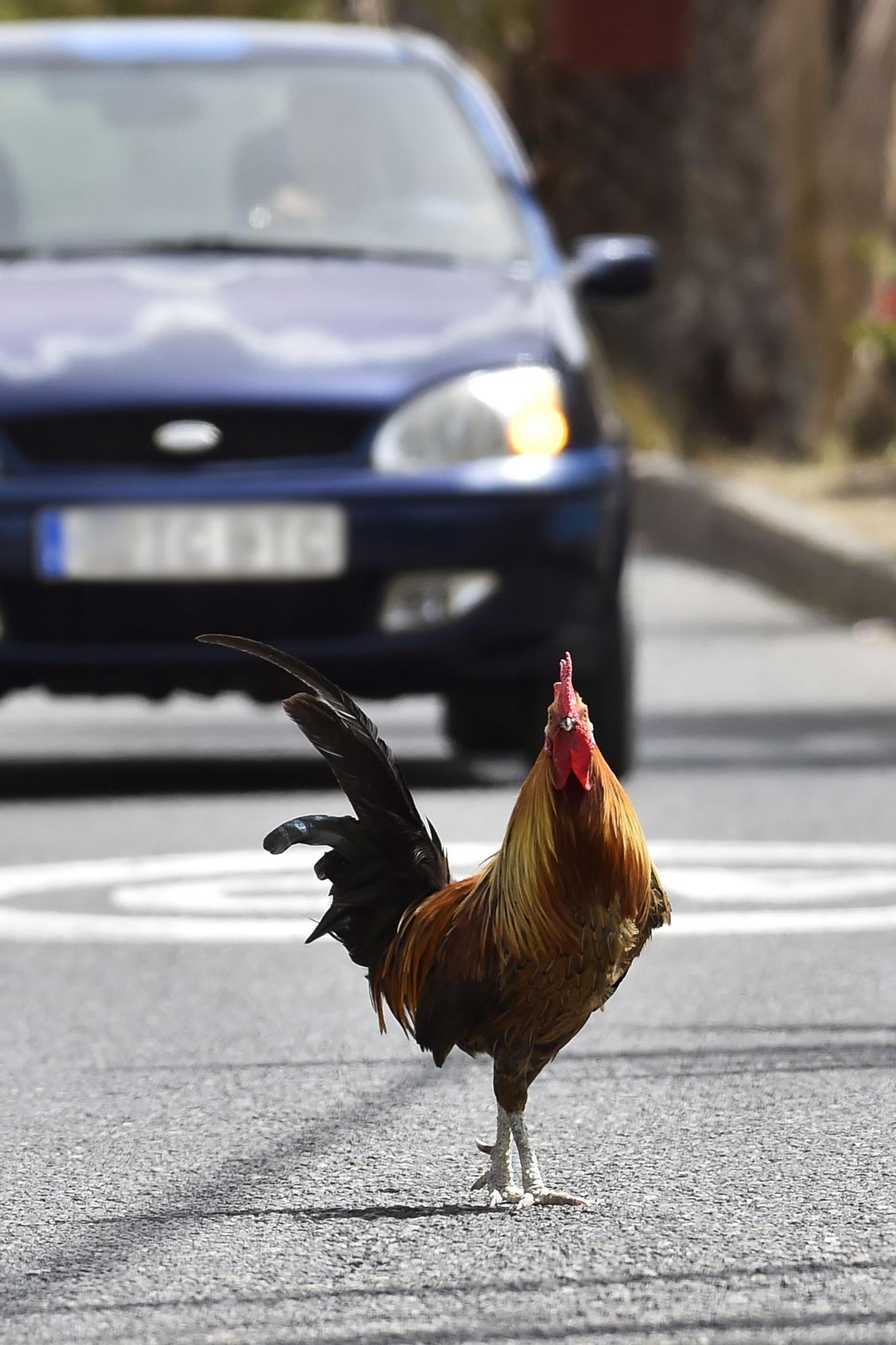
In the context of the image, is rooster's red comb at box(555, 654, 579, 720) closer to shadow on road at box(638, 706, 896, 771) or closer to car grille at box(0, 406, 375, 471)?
car grille at box(0, 406, 375, 471)

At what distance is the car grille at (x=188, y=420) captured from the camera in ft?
24.0

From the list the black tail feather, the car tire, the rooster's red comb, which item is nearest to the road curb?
the car tire

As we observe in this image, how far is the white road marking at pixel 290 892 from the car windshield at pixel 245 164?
73.1 inches

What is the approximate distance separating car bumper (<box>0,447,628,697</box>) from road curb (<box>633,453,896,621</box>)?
4691 mm

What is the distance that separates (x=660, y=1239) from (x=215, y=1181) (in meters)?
0.68

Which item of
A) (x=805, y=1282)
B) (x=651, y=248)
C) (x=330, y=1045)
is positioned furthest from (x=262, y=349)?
(x=805, y=1282)

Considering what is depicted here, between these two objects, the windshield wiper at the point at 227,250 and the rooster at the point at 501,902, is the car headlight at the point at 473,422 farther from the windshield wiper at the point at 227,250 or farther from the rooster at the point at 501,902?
the rooster at the point at 501,902

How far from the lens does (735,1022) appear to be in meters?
5.18

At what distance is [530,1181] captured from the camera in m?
4.00

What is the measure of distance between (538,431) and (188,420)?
2.81ft

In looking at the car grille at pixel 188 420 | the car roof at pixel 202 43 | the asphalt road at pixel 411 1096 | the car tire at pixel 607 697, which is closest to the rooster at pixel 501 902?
the asphalt road at pixel 411 1096

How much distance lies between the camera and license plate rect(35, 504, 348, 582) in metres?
7.30

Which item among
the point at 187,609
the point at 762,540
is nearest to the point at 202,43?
the point at 187,609

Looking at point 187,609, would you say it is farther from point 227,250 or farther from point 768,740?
point 768,740
